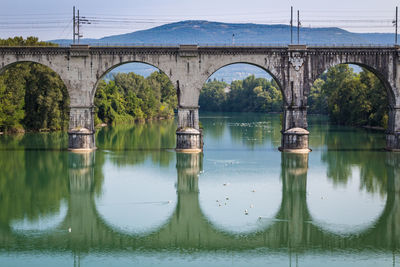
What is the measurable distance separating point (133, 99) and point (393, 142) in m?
57.8

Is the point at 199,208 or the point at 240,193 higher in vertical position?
the point at 240,193

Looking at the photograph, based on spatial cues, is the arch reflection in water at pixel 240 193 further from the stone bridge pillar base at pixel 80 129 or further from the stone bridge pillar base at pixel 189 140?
the stone bridge pillar base at pixel 80 129

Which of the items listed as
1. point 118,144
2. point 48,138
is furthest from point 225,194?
point 48,138

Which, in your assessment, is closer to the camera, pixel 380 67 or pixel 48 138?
pixel 380 67

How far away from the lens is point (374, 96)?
69.8m

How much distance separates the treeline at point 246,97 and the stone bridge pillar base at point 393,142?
90.2 meters

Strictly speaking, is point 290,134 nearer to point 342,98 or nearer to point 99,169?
point 99,169

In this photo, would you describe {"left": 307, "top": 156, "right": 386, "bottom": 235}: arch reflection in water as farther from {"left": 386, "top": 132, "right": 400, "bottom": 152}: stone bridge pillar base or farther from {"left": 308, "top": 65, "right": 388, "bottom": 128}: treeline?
{"left": 308, "top": 65, "right": 388, "bottom": 128}: treeline

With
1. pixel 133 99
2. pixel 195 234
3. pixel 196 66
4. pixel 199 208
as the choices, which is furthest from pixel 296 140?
pixel 133 99

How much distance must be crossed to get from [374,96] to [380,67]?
23422 mm

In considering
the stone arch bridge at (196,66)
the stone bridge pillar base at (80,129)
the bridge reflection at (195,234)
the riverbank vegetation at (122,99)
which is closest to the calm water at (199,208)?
the bridge reflection at (195,234)

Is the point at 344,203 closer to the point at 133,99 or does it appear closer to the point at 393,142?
the point at 393,142

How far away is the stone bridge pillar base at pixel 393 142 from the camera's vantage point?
47.8 metres

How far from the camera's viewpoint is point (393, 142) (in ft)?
158
